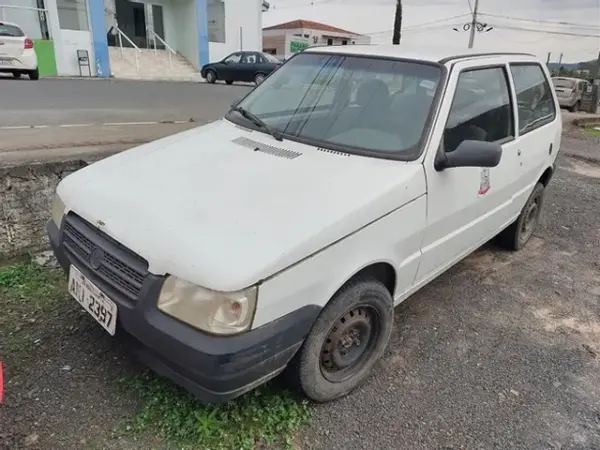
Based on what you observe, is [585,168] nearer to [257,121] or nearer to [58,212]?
[257,121]


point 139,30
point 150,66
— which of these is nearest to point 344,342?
point 150,66

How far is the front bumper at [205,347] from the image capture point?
191 cm

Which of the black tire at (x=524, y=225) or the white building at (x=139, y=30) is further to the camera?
the white building at (x=139, y=30)

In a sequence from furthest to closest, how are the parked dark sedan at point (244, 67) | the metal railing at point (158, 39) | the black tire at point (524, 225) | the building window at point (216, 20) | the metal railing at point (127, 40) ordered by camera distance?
the building window at point (216, 20), the metal railing at point (158, 39), the metal railing at point (127, 40), the parked dark sedan at point (244, 67), the black tire at point (524, 225)

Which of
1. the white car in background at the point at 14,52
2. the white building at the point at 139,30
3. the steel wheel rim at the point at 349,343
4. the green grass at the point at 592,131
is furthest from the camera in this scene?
the white building at the point at 139,30

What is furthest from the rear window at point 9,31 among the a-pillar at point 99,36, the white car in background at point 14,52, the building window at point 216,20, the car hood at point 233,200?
the building window at point 216,20

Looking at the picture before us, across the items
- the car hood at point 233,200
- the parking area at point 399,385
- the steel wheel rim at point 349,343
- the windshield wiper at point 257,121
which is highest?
the windshield wiper at point 257,121

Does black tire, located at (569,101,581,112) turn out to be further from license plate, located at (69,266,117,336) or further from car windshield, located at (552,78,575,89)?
license plate, located at (69,266,117,336)

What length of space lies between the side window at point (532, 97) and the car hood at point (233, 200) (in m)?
1.72

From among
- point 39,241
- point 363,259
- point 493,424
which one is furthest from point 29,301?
point 493,424

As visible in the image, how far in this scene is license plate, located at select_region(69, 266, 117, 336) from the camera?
2.18 metres

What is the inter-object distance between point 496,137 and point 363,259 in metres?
1.71

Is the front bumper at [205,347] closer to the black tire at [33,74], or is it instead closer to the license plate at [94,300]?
the license plate at [94,300]

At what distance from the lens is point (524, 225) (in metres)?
4.50
